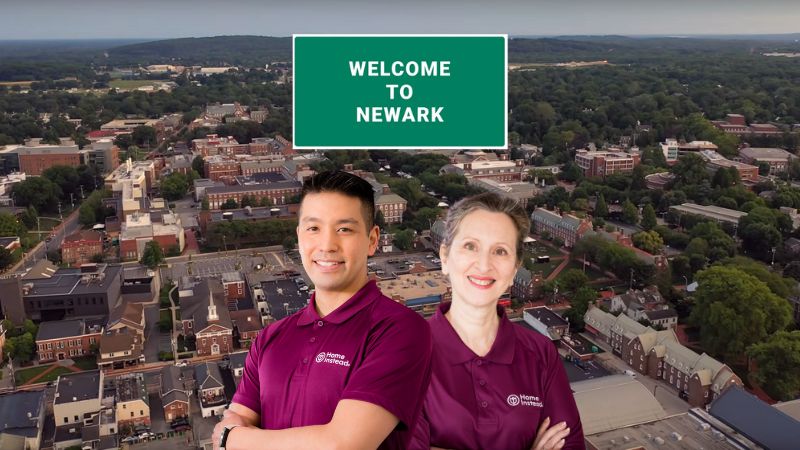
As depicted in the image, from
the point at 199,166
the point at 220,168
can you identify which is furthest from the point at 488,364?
the point at 199,166

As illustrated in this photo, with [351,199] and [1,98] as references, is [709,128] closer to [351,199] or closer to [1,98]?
[351,199]

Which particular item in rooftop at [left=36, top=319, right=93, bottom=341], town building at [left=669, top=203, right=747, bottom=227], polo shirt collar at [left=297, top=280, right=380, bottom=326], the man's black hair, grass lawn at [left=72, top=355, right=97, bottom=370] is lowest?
grass lawn at [left=72, top=355, right=97, bottom=370]

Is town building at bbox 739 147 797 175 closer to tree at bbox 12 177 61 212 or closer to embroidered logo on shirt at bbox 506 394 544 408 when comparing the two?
tree at bbox 12 177 61 212

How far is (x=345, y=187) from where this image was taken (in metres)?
0.85

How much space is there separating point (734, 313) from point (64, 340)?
529 centimetres

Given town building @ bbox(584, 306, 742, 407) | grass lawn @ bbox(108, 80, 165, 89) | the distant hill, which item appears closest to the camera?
town building @ bbox(584, 306, 742, 407)

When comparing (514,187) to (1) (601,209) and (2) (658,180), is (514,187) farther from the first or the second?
(2) (658,180)

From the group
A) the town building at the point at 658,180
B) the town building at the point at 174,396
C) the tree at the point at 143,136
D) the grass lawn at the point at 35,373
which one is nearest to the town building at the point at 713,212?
the town building at the point at 658,180

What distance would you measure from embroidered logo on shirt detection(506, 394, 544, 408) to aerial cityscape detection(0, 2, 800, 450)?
147 millimetres

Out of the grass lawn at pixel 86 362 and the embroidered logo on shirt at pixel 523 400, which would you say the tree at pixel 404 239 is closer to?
the grass lawn at pixel 86 362

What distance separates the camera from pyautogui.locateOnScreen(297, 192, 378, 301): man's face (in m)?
0.83

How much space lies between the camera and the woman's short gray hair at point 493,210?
0.92 meters

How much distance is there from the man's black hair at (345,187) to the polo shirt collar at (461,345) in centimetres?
17

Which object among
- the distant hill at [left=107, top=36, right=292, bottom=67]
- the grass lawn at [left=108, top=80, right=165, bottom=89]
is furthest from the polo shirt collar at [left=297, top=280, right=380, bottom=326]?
the distant hill at [left=107, top=36, right=292, bottom=67]
